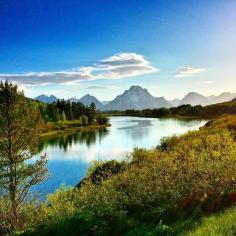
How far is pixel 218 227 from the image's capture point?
33.7ft

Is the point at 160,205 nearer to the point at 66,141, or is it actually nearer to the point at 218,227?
the point at 218,227

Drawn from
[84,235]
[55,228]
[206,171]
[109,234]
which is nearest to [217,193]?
[206,171]

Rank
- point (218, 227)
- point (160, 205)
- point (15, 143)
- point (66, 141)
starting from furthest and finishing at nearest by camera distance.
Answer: point (66, 141)
point (15, 143)
point (160, 205)
point (218, 227)

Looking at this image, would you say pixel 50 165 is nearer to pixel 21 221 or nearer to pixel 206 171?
pixel 21 221

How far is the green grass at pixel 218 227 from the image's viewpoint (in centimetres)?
984

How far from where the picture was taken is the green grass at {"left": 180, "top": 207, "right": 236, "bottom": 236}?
9.84m

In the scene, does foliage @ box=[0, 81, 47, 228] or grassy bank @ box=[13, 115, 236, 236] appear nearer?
grassy bank @ box=[13, 115, 236, 236]

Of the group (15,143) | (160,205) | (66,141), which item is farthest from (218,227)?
(66,141)

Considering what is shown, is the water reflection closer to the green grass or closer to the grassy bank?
the grassy bank

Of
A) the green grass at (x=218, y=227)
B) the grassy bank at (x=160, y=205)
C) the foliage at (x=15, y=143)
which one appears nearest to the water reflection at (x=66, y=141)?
the foliage at (x=15, y=143)

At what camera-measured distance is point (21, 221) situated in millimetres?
27625

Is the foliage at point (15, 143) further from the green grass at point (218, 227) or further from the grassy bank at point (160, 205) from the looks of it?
the green grass at point (218, 227)

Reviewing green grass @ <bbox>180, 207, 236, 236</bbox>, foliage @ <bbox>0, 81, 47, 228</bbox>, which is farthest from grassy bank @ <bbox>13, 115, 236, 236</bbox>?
foliage @ <bbox>0, 81, 47, 228</bbox>

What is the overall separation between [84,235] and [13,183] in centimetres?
2190
